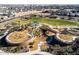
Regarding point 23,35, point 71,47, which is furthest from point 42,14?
point 71,47

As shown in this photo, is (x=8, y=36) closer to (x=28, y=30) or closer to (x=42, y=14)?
(x=28, y=30)

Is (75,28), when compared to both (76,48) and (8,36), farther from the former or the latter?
(8,36)
